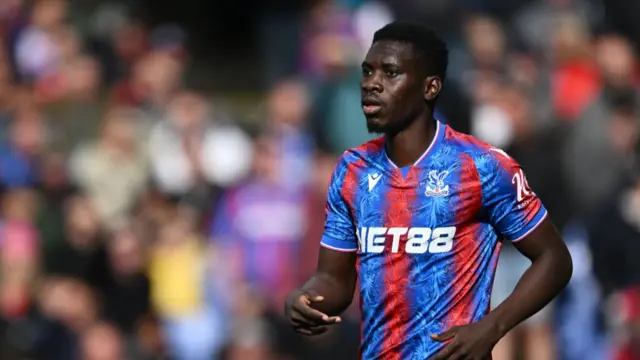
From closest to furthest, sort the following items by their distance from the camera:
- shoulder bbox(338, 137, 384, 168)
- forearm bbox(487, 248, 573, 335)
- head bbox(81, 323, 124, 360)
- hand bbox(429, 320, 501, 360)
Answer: hand bbox(429, 320, 501, 360) < forearm bbox(487, 248, 573, 335) < shoulder bbox(338, 137, 384, 168) < head bbox(81, 323, 124, 360)

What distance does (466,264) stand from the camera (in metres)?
5.12

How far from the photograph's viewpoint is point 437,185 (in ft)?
16.8

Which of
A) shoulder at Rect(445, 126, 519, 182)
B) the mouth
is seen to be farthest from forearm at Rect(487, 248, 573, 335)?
the mouth

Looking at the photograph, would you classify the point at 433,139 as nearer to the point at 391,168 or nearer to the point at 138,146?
the point at 391,168

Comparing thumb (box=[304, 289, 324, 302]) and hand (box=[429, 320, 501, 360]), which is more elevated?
thumb (box=[304, 289, 324, 302])

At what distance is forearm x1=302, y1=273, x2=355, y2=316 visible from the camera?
5.36 meters

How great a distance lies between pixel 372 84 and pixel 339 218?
587 mm

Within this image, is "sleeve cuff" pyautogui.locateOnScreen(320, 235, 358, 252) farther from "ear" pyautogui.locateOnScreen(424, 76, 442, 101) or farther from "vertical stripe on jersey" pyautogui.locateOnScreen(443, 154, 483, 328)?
"ear" pyautogui.locateOnScreen(424, 76, 442, 101)

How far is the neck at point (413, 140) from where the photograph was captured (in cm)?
523

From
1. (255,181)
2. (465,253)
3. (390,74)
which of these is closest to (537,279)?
(465,253)

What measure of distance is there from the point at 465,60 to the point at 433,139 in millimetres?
6856

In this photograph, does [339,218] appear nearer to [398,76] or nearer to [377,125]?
[377,125]

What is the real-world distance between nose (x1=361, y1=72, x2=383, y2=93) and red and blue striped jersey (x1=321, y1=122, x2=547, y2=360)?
319mm

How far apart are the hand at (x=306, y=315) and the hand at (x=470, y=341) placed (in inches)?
18.4
